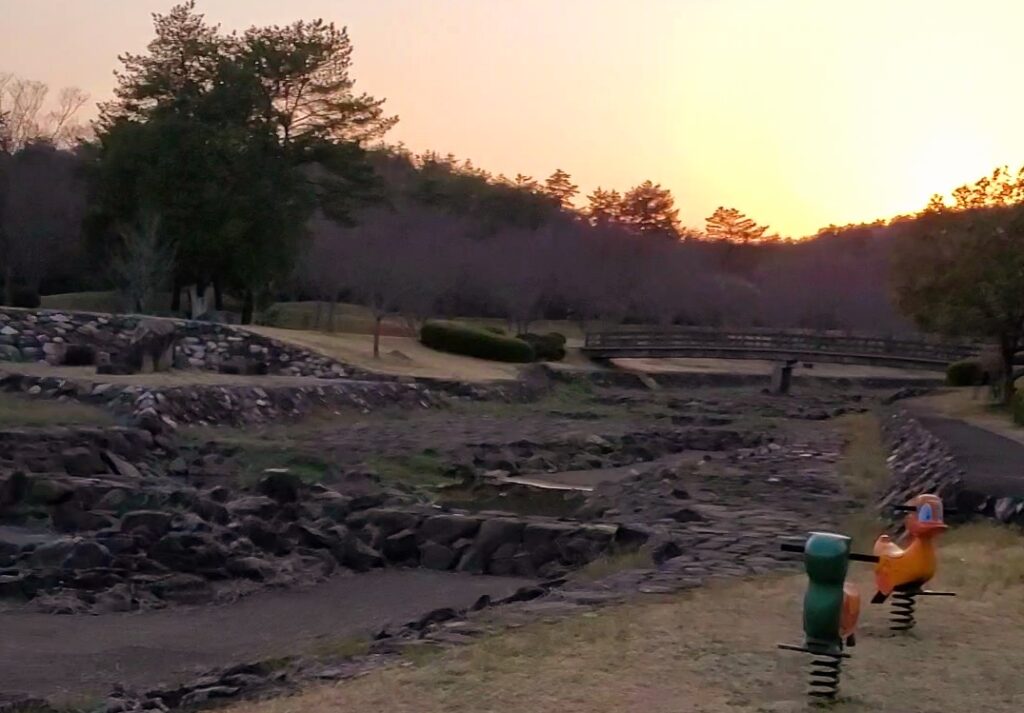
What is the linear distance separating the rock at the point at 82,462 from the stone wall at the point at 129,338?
11.4m

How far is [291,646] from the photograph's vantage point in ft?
37.0

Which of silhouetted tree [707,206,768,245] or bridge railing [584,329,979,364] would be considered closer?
bridge railing [584,329,979,364]

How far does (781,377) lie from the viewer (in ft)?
173

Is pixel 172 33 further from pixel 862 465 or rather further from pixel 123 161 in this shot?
pixel 862 465

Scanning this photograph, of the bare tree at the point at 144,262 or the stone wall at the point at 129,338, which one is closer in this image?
the stone wall at the point at 129,338

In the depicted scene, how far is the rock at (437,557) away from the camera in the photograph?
52.0 feet

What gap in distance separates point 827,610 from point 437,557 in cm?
932

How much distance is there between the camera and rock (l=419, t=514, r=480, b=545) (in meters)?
16.5

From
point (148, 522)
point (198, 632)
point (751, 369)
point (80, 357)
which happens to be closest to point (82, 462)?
point (148, 522)

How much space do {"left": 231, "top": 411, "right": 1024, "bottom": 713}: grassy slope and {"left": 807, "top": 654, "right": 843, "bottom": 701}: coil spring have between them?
78mm

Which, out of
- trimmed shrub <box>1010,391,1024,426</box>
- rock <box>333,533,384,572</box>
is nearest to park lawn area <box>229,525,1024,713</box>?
rock <box>333,533,384,572</box>

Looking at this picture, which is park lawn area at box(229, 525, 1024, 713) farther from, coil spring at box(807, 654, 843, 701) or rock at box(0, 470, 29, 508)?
rock at box(0, 470, 29, 508)

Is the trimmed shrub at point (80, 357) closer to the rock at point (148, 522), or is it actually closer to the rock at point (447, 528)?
the rock at point (148, 522)

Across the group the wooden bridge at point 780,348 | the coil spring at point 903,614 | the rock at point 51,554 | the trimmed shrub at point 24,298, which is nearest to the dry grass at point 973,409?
the wooden bridge at point 780,348
